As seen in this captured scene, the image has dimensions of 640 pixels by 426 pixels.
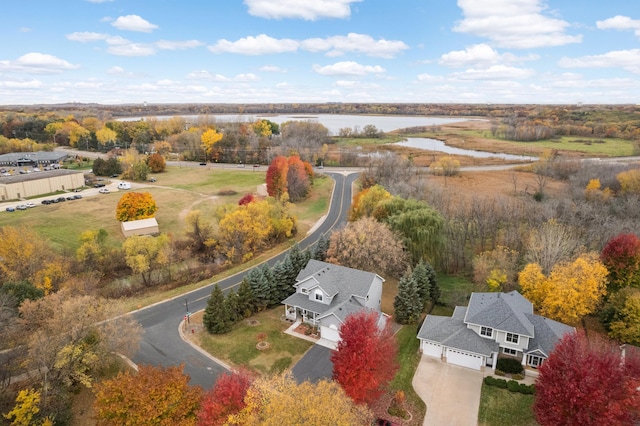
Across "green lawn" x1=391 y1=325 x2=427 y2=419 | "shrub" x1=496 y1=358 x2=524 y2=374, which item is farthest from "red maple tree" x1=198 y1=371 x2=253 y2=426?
"shrub" x1=496 y1=358 x2=524 y2=374

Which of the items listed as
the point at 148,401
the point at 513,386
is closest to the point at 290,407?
the point at 148,401

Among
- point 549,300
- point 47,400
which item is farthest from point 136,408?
point 549,300

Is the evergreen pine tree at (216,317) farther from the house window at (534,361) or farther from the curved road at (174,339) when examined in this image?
Answer: the house window at (534,361)

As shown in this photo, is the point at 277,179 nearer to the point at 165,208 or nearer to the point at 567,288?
the point at 165,208

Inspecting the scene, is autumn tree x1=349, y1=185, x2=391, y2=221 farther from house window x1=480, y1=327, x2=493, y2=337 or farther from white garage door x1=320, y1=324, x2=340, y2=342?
house window x1=480, y1=327, x2=493, y2=337

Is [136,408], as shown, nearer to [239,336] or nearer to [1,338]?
[239,336]

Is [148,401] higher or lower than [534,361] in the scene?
higher
